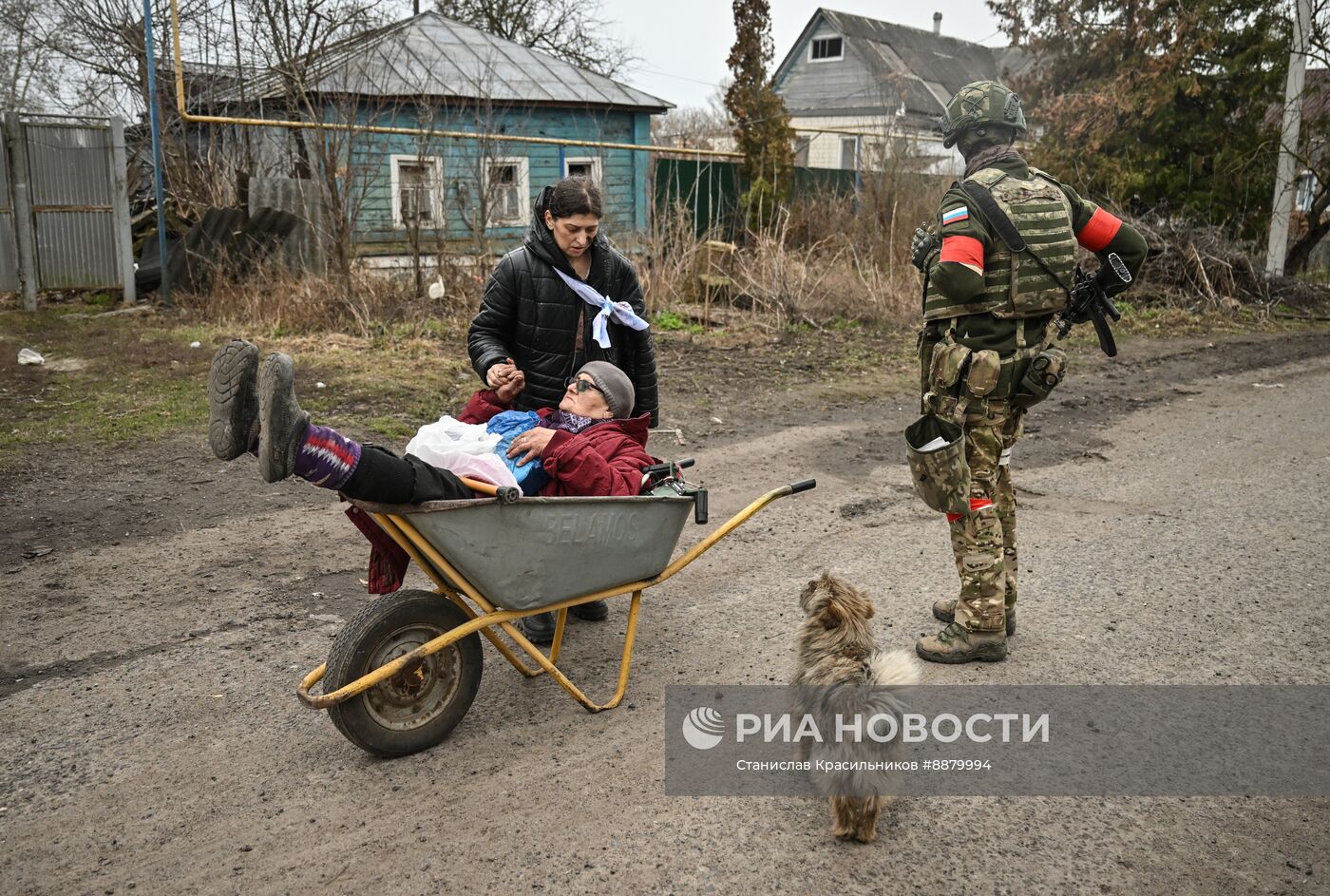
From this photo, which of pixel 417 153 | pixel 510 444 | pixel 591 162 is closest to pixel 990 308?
pixel 510 444

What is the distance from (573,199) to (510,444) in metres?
1.01

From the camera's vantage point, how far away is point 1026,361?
362cm

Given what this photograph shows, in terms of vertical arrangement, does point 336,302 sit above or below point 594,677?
above

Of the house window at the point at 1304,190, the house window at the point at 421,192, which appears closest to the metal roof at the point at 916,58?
the house window at the point at 1304,190

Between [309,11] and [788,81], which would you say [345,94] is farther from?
[788,81]

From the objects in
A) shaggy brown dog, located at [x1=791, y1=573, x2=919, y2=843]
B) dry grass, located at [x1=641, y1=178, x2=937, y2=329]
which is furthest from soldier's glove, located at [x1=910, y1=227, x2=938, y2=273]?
dry grass, located at [x1=641, y1=178, x2=937, y2=329]

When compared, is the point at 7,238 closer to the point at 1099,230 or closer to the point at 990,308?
the point at 990,308

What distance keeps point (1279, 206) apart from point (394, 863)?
1669cm

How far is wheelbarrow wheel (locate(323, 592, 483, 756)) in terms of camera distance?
112 inches

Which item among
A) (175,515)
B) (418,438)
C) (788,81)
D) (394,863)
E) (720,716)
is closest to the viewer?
(394,863)

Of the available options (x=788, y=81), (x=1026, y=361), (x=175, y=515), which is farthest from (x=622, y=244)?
(x=788, y=81)

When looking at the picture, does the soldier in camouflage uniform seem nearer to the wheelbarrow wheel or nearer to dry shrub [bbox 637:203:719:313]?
the wheelbarrow wheel

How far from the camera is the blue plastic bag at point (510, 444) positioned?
3264 millimetres

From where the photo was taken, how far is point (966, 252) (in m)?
3.49
